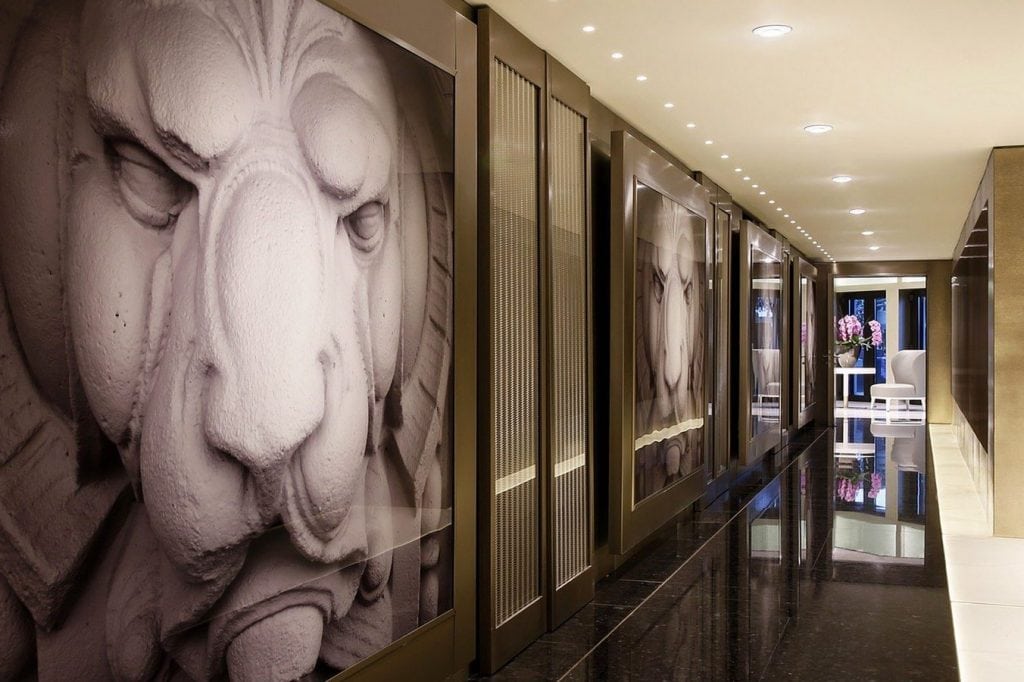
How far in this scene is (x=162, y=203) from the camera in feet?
8.18

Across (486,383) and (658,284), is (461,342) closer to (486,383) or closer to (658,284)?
(486,383)

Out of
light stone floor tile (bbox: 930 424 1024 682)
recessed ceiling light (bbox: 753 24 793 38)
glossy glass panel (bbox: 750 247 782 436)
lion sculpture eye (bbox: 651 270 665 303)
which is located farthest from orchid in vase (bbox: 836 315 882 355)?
recessed ceiling light (bbox: 753 24 793 38)

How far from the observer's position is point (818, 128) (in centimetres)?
706

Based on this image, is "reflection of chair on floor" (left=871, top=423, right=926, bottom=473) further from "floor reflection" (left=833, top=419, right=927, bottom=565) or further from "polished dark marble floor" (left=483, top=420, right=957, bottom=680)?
"polished dark marble floor" (left=483, top=420, right=957, bottom=680)

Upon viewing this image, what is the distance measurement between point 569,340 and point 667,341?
1.95 metres

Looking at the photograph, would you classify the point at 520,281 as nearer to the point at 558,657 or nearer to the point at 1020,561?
the point at 558,657

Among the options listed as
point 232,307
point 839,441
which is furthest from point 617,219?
point 839,441

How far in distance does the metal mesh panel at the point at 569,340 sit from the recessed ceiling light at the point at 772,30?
1101 mm

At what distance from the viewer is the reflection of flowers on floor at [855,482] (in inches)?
380

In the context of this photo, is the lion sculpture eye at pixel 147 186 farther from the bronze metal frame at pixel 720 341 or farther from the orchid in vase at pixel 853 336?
the orchid in vase at pixel 853 336

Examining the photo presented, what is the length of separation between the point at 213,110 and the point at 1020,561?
21.4 feet

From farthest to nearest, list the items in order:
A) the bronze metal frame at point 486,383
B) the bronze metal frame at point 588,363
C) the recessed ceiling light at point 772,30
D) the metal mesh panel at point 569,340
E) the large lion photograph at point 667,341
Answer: the large lion photograph at point 667,341, the metal mesh panel at point 569,340, the bronze metal frame at point 588,363, the recessed ceiling light at point 772,30, the bronze metal frame at point 486,383

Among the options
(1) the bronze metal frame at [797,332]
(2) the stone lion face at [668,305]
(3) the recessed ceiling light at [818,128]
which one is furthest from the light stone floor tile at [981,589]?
(1) the bronze metal frame at [797,332]

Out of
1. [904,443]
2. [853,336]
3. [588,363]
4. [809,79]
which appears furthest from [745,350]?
[853,336]
